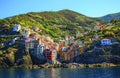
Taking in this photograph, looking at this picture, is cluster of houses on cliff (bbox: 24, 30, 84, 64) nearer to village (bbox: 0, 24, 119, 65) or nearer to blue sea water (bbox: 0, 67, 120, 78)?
village (bbox: 0, 24, 119, 65)

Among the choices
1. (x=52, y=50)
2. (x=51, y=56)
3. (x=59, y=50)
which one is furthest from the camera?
(x=59, y=50)

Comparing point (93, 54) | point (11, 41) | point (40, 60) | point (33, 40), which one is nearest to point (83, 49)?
point (93, 54)

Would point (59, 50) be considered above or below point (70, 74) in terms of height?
above

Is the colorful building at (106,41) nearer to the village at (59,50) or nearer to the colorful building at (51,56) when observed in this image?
the village at (59,50)

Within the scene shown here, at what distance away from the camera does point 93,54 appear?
153875 mm

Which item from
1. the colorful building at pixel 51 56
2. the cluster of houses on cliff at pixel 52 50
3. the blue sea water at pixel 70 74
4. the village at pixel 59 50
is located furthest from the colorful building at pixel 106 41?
the blue sea water at pixel 70 74

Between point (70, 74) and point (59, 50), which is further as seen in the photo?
point (59, 50)

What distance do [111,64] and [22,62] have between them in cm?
4617

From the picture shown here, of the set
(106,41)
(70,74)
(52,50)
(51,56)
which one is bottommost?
(70,74)

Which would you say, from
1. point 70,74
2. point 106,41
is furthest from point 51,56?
point 70,74

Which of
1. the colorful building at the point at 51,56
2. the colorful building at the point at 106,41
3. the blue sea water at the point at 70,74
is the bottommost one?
the blue sea water at the point at 70,74

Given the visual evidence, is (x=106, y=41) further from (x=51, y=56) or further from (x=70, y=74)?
(x=70, y=74)

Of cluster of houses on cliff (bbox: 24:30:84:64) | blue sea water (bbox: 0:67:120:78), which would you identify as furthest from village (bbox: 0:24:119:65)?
blue sea water (bbox: 0:67:120:78)

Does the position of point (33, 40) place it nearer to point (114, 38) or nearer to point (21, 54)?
point (21, 54)
